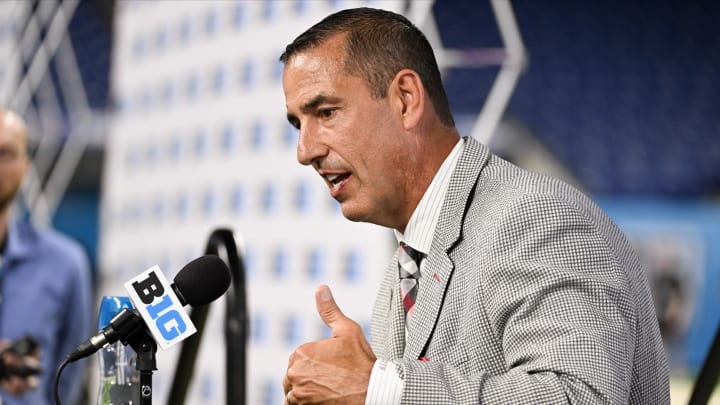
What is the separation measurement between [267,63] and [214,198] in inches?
18.8

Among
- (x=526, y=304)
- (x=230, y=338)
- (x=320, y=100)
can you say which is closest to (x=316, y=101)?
(x=320, y=100)

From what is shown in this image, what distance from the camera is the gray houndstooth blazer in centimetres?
107

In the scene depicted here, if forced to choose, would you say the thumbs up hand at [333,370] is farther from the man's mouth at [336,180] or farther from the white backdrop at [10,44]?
the white backdrop at [10,44]

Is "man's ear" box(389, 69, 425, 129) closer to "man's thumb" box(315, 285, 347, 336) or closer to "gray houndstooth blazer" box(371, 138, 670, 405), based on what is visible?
"gray houndstooth blazer" box(371, 138, 670, 405)

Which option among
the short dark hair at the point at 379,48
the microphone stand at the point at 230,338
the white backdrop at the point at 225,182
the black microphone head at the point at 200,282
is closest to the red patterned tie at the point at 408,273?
the short dark hair at the point at 379,48

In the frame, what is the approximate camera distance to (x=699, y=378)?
1.61m

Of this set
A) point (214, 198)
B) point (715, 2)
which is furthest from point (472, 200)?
point (715, 2)

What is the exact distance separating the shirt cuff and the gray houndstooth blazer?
0.04 ft

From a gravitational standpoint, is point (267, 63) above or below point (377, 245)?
above

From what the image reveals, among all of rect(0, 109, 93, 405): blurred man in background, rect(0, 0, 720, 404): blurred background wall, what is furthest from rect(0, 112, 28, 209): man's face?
rect(0, 0, 720, 404): blurred background wall

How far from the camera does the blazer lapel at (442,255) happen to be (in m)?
1.28

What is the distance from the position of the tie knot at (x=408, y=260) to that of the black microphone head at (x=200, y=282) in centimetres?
32

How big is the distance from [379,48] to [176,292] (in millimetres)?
491

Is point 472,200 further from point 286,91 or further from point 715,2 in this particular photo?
point 715,2
